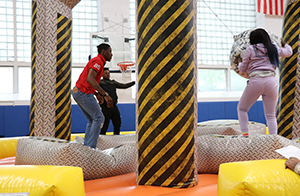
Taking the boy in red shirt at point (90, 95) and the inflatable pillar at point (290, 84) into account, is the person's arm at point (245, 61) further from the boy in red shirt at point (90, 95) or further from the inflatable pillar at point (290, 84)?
the boy in red shirt at point (90, 95)

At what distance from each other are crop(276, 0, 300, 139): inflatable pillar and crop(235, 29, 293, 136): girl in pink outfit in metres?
0.37

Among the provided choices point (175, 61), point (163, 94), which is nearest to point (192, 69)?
point (175, 61)

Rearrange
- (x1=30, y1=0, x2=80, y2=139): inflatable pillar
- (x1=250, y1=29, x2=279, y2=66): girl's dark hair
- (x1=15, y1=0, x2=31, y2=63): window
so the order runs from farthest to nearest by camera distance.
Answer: (x1=15, y1=0, x2=31, y2=63): window < (x1=30, y1=0, x2=80, y2=139): inflatable pillar < (x1=250, y1=29, x2=279, y2=66): girl's dark hair

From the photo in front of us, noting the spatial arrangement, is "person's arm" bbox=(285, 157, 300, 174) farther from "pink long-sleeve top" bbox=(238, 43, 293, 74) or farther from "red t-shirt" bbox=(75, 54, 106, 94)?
"red t-shirt" bbox=(75, 54, 106, 94)

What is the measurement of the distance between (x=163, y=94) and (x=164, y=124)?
188 mm

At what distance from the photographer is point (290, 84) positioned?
298 cm

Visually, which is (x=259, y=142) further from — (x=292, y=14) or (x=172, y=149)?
(x=292, y=14)

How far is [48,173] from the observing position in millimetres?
1193

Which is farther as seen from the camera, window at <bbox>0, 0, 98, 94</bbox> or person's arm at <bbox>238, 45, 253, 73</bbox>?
window at <bbox>0, 0, 98, 94</bbox>

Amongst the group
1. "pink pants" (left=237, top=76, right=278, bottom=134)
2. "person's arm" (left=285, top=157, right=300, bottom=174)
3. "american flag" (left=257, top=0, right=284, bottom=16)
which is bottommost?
"person's arm" (left=285, top=157, right=300, bottom=174)

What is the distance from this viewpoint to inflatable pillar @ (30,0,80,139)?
3246 millimetres

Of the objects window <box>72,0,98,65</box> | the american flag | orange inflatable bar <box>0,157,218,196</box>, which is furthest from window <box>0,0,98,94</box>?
orange inflatable bar <box>0,157,218,196</box>

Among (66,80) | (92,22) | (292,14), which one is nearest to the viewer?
(292,14)

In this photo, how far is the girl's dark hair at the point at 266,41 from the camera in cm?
259
